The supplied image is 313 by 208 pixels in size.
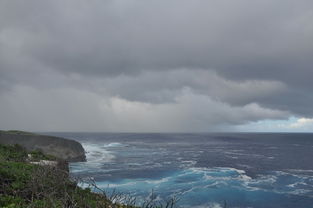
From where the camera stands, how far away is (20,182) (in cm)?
1351

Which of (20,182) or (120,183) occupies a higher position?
(20,182)

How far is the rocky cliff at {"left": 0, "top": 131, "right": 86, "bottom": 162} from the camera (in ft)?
185

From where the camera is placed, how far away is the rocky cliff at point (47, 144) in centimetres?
5636

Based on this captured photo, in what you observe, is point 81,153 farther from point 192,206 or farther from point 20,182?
point 20,182

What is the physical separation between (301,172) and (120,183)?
38.6 m

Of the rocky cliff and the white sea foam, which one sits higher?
the rocky cliff

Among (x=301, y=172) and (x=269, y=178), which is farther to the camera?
(x=301, y=172)

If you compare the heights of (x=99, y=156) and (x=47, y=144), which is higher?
(x=47, y=144)

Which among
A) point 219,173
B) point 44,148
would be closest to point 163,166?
point 219,173

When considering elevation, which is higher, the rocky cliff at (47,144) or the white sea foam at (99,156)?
the rocky cliff at (47,144)

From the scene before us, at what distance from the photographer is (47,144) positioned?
6006cm

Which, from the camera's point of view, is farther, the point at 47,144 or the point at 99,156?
the point at 99,156

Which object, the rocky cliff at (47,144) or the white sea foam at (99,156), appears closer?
the rocky cliff at (47,144)

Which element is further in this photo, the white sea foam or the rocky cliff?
the white sea foam
